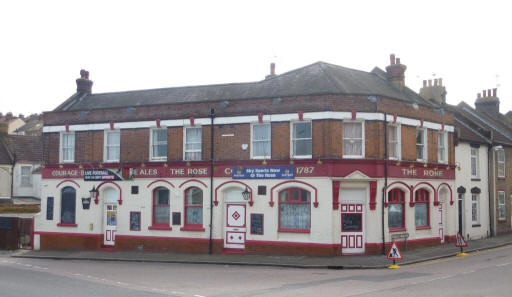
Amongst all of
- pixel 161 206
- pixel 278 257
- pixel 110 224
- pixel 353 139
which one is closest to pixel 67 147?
pixel 110 224

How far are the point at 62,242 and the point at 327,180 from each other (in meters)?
15.5

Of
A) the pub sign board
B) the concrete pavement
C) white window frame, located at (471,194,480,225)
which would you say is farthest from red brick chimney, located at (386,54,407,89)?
the pub sign board

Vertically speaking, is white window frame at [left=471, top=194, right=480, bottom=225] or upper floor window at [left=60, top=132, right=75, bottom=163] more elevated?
upper floor window at [left=60, top=132, right=75, bottom=163]

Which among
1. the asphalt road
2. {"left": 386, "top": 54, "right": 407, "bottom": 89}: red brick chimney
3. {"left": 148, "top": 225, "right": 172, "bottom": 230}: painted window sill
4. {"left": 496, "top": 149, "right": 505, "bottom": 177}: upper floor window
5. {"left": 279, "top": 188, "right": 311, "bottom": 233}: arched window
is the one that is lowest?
the asphalt road

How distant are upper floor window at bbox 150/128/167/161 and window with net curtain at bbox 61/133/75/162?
203 inches

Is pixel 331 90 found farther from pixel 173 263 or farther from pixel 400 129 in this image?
pixel 173 263

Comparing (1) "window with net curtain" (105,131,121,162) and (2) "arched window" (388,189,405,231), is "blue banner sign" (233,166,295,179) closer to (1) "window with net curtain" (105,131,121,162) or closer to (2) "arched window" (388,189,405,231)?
(2) "arched window" (388,189,405,231)

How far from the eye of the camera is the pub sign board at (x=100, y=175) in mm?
30000

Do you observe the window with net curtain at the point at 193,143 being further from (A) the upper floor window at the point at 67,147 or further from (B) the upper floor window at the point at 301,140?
(A) the upper floor window at the point at 67,147

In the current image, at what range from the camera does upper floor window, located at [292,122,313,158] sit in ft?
84.5

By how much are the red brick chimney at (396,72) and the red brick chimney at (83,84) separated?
18152 millimetres

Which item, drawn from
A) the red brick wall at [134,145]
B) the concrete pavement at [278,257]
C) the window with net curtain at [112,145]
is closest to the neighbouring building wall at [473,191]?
the concrete pavement at [278,257]

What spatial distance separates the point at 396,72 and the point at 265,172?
9.85m

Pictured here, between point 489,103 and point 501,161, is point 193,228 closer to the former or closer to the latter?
point 501,161
